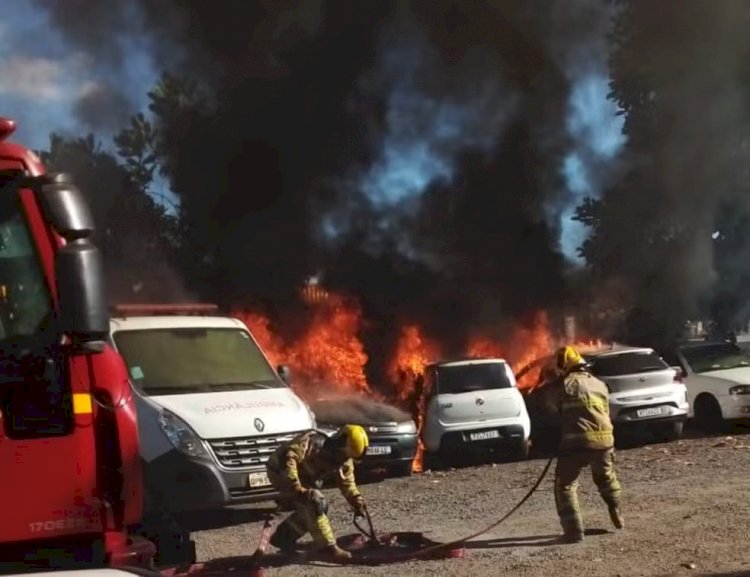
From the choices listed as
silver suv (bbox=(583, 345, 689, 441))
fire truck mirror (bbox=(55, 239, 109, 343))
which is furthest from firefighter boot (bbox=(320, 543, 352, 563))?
silver suv (bbox=(583, 345, 689, 441))

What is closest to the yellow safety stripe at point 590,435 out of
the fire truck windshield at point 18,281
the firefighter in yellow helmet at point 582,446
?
the firefighter in yellow helmet at point 582,446

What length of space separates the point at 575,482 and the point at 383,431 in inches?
178

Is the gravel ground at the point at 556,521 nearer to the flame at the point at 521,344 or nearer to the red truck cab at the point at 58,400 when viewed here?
the red truck cab at the point at 58,400

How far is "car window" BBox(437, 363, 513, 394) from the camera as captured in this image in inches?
511

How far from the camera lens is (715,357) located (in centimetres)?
1478

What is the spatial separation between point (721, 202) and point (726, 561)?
1821cm

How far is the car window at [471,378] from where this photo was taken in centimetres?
1298

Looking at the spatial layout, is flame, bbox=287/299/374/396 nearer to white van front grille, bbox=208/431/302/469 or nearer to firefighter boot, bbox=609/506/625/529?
white van front grille, bbox=208/431/302/469

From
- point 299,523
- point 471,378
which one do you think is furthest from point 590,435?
point 471,378

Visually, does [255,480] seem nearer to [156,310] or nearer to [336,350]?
[156,310]

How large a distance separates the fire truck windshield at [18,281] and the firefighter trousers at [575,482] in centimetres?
485

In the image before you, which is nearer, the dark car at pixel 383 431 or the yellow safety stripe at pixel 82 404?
the yellow safety stripe at pixel 82 404

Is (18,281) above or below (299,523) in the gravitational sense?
above

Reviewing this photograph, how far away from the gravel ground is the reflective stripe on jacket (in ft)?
2.38
